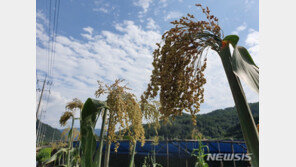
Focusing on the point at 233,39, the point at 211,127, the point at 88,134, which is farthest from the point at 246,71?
the point at 211,127

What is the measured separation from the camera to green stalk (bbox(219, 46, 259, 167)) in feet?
1.85

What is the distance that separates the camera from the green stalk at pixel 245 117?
562 millimetres

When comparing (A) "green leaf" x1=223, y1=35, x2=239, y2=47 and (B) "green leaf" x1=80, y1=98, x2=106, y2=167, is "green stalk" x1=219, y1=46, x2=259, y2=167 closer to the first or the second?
(A) "green leaf" x1=223, y1=35, x2=239, y2=47

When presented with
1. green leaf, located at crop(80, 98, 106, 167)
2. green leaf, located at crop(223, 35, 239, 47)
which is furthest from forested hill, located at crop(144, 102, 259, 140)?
green leaf, located at crop(223, 35, 239, 47)

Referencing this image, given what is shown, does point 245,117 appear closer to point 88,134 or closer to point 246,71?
point 246,71

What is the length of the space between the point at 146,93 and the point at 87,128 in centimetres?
49

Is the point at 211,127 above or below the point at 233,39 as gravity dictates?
below

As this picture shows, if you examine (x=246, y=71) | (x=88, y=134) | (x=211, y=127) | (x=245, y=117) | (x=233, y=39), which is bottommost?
A: (x=211, y=127)

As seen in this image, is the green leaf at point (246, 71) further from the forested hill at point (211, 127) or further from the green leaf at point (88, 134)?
the forested hill at point (211, 127)

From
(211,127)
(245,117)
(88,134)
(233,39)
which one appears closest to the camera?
(245,117)

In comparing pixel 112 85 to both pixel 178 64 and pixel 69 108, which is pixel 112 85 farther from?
pixel 69 108

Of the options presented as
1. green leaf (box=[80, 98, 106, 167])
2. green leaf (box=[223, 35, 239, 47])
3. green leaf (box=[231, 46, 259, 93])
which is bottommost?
green leaf (box=[80, 98, 106, 167])

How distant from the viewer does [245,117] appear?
586 mm

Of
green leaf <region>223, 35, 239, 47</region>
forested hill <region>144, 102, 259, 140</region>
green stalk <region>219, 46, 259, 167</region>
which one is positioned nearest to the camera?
green stalk <region>219, 46, 259, 167</region>
